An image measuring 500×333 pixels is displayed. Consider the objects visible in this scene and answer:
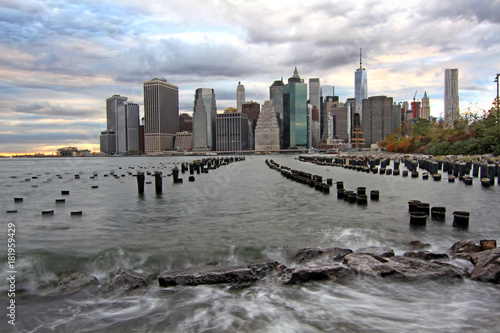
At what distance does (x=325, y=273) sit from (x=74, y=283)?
6210mm

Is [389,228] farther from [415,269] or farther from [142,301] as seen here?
[142,301]

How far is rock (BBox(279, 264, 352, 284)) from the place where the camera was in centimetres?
841

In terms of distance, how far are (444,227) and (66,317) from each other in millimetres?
13252

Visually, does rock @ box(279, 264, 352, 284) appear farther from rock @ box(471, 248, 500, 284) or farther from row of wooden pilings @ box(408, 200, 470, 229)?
row of wooden pilings @ box(408, 200, 470, 229)

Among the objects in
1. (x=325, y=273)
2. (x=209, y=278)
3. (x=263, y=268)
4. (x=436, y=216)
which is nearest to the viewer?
(x=209, y=278)

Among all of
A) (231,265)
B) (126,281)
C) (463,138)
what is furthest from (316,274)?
(463,138)

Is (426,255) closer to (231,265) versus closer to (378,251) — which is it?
(378,251)

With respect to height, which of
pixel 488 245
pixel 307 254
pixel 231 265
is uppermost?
pixel 488 245

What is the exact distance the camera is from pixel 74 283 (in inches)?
327

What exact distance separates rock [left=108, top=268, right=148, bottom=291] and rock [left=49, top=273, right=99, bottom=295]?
0.54 meters

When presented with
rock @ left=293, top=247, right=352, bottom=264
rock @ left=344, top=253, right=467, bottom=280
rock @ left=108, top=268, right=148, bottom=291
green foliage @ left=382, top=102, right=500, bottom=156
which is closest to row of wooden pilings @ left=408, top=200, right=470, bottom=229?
rock @ left=344, top=253, right=467, bottom=280

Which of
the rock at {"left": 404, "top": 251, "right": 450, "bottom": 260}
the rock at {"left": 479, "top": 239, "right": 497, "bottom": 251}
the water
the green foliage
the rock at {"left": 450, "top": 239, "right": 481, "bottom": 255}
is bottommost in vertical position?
the water

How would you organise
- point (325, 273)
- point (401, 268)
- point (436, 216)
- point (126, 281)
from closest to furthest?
point (126, 281)
point (325, 273)
point (401, 268)
point (436, 216)

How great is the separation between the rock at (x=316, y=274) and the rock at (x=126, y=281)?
3.48m
